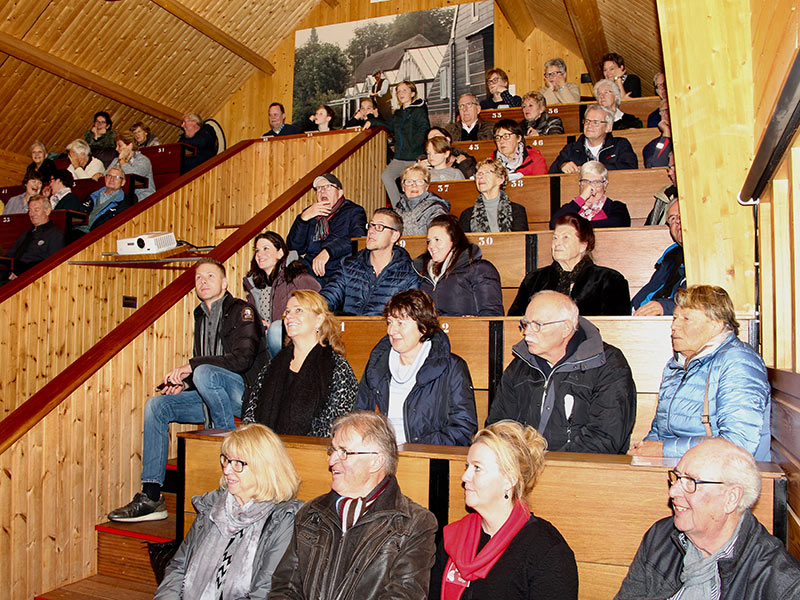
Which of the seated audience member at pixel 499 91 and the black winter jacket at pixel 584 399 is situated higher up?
the seated audience member at pixel 499 91

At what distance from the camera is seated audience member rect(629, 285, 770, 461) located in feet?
7.09

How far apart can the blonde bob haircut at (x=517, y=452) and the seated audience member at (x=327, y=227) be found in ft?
8.60

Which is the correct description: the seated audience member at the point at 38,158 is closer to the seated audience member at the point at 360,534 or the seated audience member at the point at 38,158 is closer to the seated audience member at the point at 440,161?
the seated audience member at the point at 440,161

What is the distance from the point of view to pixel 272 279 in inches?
160

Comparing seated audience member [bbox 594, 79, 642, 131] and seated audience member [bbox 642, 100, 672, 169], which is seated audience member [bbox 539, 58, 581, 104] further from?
seated audience member [bbox 642, 100, 672, 169]

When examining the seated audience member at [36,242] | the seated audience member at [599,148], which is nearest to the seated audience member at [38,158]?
the seated audience member at [36,242]

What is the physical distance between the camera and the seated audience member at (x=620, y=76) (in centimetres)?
695

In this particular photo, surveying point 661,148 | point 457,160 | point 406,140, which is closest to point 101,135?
point 406,140

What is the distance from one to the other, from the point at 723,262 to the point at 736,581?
59.9 inches

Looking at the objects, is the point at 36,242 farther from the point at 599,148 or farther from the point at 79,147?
the point at 599,148

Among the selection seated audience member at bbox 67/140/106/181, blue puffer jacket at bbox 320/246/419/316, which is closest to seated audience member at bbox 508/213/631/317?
blue puffer jacket at bbox 320/246/419/316

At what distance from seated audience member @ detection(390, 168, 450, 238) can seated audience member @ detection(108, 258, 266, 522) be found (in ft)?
4.50

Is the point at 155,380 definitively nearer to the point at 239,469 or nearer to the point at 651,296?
the point at 239,469

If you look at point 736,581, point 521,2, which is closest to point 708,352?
point 736,581
